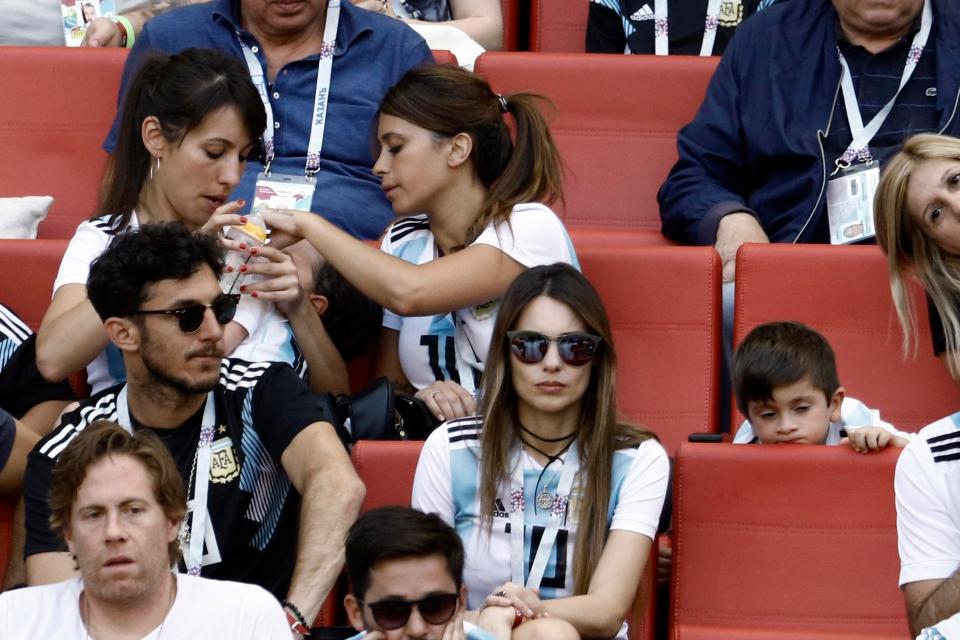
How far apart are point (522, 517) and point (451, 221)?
879 mm

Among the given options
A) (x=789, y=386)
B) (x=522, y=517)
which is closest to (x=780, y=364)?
(x=789, y=386)

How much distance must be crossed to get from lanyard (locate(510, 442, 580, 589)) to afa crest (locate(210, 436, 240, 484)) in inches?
20.3

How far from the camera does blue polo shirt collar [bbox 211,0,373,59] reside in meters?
4.55

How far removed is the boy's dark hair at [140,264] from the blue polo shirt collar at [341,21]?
1.13 meters

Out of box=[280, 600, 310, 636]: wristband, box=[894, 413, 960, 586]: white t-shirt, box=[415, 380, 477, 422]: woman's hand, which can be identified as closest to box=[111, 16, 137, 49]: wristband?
box=[415, 380, 477, 422]: woman's hand

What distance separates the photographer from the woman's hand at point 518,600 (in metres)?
3.04

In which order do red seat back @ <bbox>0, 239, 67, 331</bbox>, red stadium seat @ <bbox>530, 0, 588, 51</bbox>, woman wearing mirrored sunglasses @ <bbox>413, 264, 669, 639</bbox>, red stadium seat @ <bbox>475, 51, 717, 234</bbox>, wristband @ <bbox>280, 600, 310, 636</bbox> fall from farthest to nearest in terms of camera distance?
red stadium seat @ <bbox>530, 0, 588, 51</bbox>, red stadium seat @ <bbox>475, 51, 717, 234</bbox>, red seat back @ <bbox>0, 239, 67, 331</bbox>, woman wearing mirrored sunglasses @ <bbox>413, 264, 669, 639</bbox>, wristband @ <bbox>280, 600, 310, 636</bbox>

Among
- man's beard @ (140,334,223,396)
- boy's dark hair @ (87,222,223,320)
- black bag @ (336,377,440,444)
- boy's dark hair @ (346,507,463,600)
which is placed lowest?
boy's dark hair @ (346,507,463,600)

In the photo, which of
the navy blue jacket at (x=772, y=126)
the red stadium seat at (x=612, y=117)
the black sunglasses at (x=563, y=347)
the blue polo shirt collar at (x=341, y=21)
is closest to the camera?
the black sunglasses at (x=563, y=347)

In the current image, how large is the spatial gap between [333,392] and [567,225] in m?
1.07

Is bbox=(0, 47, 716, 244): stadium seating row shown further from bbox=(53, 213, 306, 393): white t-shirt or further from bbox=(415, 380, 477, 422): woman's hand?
bbox=(415, 380, 477, 422): woman's hand

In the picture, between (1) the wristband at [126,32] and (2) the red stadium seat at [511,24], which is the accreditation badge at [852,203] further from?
(1) the wristband at [126,32]

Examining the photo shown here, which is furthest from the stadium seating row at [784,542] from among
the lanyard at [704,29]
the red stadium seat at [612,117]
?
the lanyard at [704,29]

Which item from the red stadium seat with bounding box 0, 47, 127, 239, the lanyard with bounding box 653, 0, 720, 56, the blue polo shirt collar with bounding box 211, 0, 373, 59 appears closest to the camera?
the blue polo shirt collar with bounding box 211, 0, 373, 59
